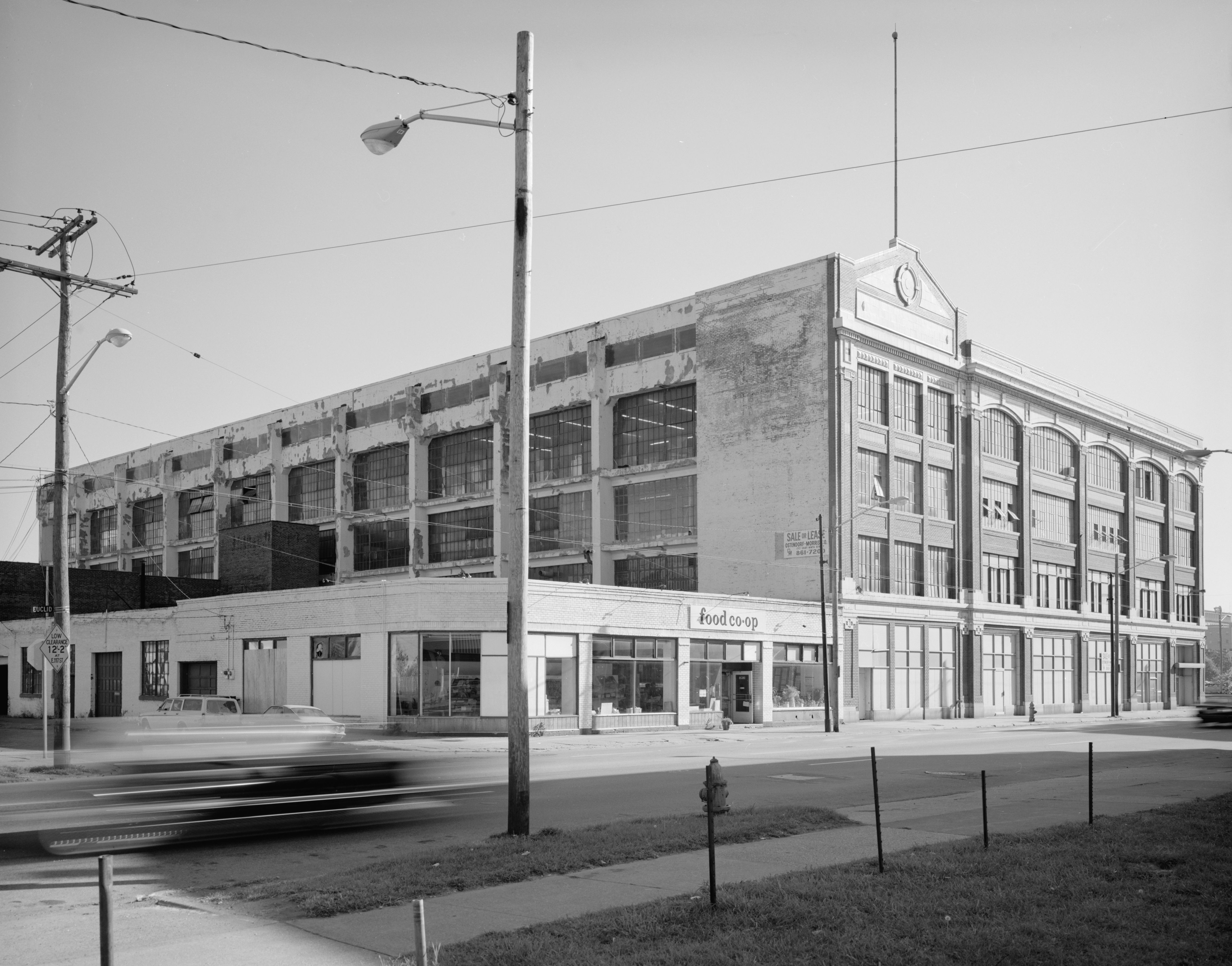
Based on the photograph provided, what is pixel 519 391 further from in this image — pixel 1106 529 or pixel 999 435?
pixel 1106 529

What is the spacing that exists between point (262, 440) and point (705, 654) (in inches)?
1619

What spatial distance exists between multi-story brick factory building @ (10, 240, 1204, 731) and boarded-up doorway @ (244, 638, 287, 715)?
7.2 inches

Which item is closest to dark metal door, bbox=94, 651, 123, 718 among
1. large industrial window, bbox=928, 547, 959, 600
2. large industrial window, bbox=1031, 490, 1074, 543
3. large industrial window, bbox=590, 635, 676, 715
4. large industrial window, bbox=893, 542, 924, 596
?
large industrial window, bbox=590, 635, 676, 715

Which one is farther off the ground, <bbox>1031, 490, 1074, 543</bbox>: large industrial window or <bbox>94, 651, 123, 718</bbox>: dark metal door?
<bbox>1031, 490, 1074, 543</bbox>: large industrial window

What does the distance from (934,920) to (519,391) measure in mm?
8204

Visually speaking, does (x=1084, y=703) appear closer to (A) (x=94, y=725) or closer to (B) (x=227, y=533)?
(B) (x=227, y=533)

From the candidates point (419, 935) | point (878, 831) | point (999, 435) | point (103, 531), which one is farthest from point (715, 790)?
point (103, 531)

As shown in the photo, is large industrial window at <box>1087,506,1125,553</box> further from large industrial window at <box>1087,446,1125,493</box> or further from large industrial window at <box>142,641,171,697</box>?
large industrial window at <box>142,641,171,697</box>

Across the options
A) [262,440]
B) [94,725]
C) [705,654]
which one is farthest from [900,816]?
[262,440]

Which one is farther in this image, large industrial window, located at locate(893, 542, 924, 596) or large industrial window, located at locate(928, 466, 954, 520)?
large industrial window, located at locate(928, 466, 954, 520)

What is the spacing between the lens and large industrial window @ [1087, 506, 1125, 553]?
70875 millimetres

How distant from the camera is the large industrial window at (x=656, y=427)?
57062 mm

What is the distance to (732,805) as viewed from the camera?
59.5ft

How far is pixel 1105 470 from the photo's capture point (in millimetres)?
73000
